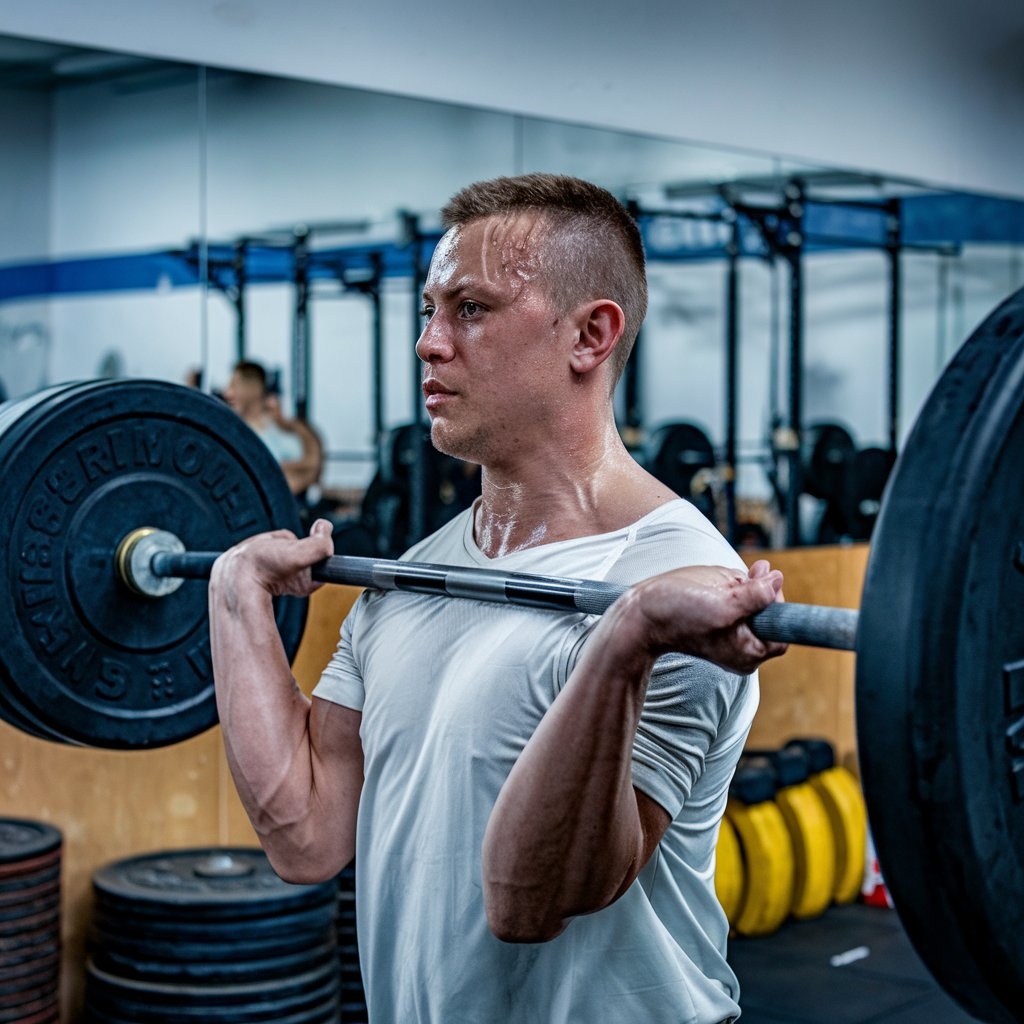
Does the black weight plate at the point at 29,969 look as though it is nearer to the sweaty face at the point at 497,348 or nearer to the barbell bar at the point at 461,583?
the barbell bar at the point at 461,583

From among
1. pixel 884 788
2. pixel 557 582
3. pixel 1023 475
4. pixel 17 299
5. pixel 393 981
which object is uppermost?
pixel 17 299

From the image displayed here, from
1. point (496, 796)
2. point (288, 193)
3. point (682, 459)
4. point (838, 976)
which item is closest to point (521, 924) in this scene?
point (496, 796)

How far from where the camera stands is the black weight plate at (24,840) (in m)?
3.32

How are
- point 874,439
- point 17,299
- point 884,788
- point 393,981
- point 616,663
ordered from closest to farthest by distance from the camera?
point 884,788 < point 616,663 < point 393,981 < point 17,299 < point 874,439

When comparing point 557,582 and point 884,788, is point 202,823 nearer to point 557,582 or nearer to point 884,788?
point 557,582

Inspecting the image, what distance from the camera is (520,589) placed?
1359 millimetres

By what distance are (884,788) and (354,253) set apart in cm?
354

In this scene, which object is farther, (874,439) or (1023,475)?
(874,439)

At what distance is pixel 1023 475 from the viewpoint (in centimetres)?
108

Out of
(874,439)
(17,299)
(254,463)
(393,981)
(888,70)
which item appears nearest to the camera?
(393,981)

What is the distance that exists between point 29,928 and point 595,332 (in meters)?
2.48

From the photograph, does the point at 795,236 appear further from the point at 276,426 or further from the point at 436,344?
the point at 436,344

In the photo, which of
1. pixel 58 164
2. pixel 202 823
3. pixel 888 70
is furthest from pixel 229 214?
pixel 888 70

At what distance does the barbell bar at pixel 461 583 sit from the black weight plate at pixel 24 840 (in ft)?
5.35
